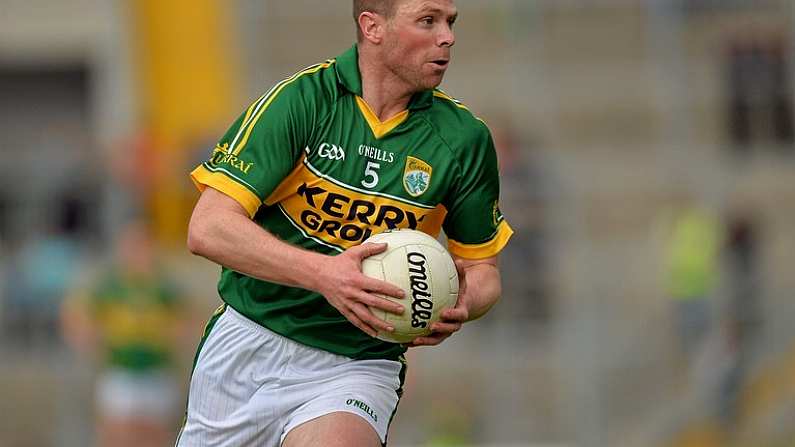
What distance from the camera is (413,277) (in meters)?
4.96

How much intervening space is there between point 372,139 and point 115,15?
602 inches

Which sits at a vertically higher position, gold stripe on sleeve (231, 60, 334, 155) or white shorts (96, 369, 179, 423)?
gold stripe on sleeve (231, 60, 334, 155)

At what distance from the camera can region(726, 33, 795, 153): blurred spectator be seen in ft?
53.1

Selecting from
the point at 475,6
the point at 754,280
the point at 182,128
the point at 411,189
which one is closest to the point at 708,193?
the point at 754,280

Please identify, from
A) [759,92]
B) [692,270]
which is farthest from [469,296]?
[759,92]

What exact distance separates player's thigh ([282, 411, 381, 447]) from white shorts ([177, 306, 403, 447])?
0.05 metres

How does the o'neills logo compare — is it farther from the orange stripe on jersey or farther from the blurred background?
the blurred background

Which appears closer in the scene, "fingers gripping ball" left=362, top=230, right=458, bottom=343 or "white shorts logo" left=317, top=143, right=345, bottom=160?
"fingers gripping ball" left=362, top=230, right=458, bottom=343

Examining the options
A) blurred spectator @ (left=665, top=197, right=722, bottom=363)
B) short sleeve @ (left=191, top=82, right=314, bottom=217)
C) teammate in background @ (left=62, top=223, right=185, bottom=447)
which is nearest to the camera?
short sleeve @ (left=191, top=82, right=314, bottom=217)

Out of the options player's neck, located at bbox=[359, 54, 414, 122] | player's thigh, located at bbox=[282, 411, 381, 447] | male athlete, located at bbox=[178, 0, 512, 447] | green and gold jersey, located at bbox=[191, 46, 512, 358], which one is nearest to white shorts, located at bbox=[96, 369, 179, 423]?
male athlete, located at bbox=[178, 0, 512, 447]

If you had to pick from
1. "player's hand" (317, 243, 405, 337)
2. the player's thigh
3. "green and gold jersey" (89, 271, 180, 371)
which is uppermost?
"player's hand" (317, 243, 405, 337)

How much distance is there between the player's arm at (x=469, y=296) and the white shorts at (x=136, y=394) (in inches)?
302

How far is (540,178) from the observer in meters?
13.0

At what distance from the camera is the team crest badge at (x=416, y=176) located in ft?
17.7
